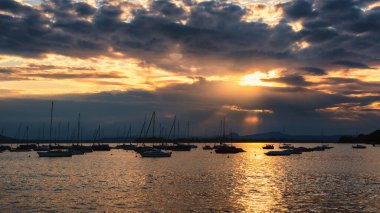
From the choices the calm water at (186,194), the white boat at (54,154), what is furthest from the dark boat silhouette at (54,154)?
the calm water at (186,194)

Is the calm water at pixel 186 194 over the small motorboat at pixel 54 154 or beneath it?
beneath

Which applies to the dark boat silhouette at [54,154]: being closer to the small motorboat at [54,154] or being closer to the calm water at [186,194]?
the small motorboat at [54,154]

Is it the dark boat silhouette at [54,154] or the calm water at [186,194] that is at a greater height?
the dark boat silhouette at [54,154]

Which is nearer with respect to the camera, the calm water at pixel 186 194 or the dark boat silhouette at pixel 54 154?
the calm water at pixel 186 194

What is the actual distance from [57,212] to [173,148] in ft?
502

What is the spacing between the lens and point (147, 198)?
46406mm

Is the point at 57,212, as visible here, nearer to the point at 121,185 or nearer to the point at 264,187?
the point at 121,185

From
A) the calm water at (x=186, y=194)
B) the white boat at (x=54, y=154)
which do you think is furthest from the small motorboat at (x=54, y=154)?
the calm water at (x=186, y=194)

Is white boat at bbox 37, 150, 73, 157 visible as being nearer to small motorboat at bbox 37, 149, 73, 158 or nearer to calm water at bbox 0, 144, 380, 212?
small motorboat at bbox 37, 149, 73, 158

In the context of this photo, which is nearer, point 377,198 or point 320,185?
point 377,198

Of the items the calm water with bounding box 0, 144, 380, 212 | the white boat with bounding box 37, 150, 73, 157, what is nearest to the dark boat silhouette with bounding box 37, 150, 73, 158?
the white boat with bounding box 37, 150, 73, 157

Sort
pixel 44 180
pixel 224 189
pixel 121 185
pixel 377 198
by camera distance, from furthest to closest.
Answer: pixel 44 180, pixel 121 185, pixel 224 189, pixel 377 198

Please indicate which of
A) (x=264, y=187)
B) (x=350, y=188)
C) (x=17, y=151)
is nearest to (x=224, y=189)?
(x=264, y=187)

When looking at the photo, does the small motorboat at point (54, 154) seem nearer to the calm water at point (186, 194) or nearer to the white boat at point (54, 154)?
the white boat at point (54, 154)
